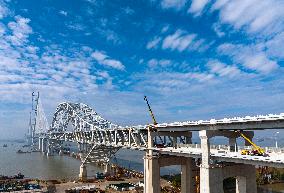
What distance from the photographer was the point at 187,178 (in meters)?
62.0

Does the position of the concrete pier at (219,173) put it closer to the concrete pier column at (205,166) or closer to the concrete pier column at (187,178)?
the concrete pier column at (205,166)

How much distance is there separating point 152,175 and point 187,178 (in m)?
7.42

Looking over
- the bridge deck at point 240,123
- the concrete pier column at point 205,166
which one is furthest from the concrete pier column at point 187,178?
the concrete pier column at point 205,166

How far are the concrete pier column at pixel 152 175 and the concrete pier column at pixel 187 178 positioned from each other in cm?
549

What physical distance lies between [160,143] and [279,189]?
40638mm

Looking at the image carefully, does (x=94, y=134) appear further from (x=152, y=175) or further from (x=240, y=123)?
(x=240, y=123)

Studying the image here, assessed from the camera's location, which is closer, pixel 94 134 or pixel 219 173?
pixel 219 173

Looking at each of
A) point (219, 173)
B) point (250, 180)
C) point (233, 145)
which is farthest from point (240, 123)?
point (250, 180)

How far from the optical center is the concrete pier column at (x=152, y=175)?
59.9 meters

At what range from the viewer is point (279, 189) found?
83500mm

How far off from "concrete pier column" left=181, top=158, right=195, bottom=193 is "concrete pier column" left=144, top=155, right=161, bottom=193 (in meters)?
5.49

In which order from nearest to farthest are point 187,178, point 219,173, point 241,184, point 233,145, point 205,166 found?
point 205,166, point 219,173, point 233,145, point 241,184, point 187,178

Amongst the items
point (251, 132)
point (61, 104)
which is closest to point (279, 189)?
point (251, 132)

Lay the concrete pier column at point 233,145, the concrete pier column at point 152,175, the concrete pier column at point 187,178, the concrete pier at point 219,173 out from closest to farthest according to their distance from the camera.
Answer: the concrete pier at point 219,173, the concrete pier column at point 233,145, the concrete pier column at point 152,175, the concrete pier column at point 187,178
